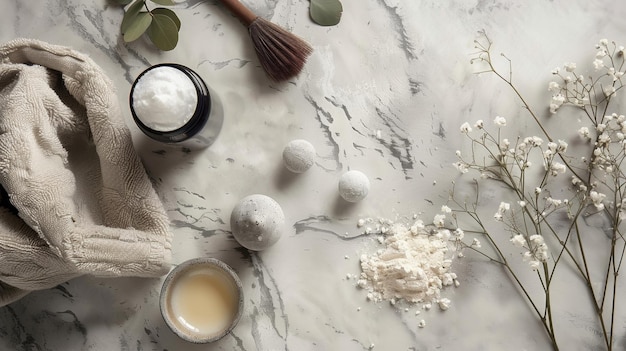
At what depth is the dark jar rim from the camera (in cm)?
71

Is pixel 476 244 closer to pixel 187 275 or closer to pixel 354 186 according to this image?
pixel 354 186

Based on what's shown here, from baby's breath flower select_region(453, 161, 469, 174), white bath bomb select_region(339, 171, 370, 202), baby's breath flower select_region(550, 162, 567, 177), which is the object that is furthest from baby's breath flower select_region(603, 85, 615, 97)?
white bath bomb select_region(339, 171, 370, 202)

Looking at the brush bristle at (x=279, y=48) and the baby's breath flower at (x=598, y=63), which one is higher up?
the baby's breath flower at (x=598, y=63)

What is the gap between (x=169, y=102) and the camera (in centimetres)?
70

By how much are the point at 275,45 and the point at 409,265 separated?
377mm

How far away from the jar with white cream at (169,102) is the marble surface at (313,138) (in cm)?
12

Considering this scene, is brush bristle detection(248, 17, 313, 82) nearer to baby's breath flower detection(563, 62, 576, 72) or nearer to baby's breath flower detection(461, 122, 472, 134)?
baby's breath flower detection(461, 122, 472, 134)

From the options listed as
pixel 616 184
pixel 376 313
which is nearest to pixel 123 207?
pixel 376 313

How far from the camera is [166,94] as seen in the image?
0.70 metres

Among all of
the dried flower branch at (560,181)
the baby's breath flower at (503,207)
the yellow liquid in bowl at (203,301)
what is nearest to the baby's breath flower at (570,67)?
the dried flower branch at (560,181)

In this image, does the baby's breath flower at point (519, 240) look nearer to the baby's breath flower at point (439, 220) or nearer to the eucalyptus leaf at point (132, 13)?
the baby's breath flower at point (439, 220)

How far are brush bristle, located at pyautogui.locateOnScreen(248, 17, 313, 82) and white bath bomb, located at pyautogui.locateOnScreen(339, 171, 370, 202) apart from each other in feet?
0.59

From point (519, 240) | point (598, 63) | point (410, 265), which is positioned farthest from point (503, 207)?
point (598, 63)

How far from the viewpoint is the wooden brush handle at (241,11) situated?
82 centimetres
